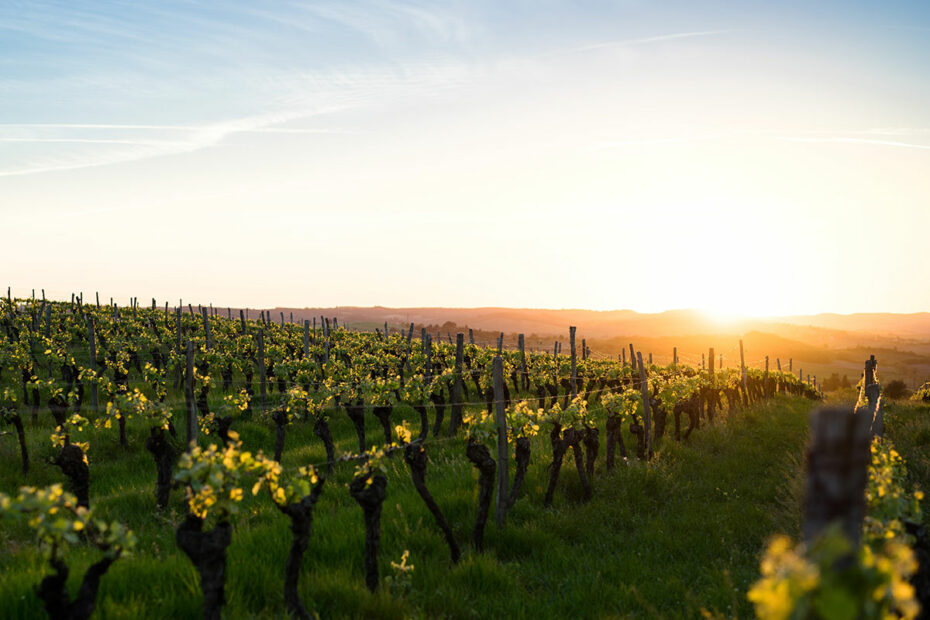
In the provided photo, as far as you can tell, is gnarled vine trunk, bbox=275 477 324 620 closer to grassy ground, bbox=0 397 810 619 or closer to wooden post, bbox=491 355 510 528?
grassy ground, bbox=0 397 810 619

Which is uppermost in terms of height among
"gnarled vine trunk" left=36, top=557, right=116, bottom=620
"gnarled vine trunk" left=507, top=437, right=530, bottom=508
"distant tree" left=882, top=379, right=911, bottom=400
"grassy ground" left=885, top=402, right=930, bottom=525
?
"gnarled vine trunk" left=36, top=557, right=116, bottom=620

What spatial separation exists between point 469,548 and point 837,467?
787 cm

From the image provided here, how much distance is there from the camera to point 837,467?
2852 mm

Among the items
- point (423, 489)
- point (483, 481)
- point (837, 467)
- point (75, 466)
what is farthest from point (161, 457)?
point (837, 467)

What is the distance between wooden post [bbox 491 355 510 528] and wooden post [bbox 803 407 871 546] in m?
8.43

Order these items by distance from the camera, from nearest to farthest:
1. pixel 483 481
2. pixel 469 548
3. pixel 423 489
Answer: pixel 423 489 → pixel 469 548 → pixel 483 481

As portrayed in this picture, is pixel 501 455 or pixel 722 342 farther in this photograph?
pixel 722 342

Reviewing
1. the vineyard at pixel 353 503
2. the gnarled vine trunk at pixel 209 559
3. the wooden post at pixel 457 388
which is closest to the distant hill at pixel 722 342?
the wooden post at pixel 457 388

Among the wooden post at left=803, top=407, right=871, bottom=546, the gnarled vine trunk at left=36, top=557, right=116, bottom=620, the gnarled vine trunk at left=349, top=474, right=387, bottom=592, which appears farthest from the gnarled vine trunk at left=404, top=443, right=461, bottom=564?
the wooden post at left=803, top=407, right=871, bottom=546

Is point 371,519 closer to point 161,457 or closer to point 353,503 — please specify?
point 353,503

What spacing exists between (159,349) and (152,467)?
1445 cm

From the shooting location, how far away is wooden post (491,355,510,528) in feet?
36.0

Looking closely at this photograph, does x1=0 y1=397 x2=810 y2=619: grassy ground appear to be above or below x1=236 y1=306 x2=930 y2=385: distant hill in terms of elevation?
above

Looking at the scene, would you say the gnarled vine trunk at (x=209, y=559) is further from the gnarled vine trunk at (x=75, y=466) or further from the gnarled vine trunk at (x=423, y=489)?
the gnarled vine trunk at (x=75, y=466)
